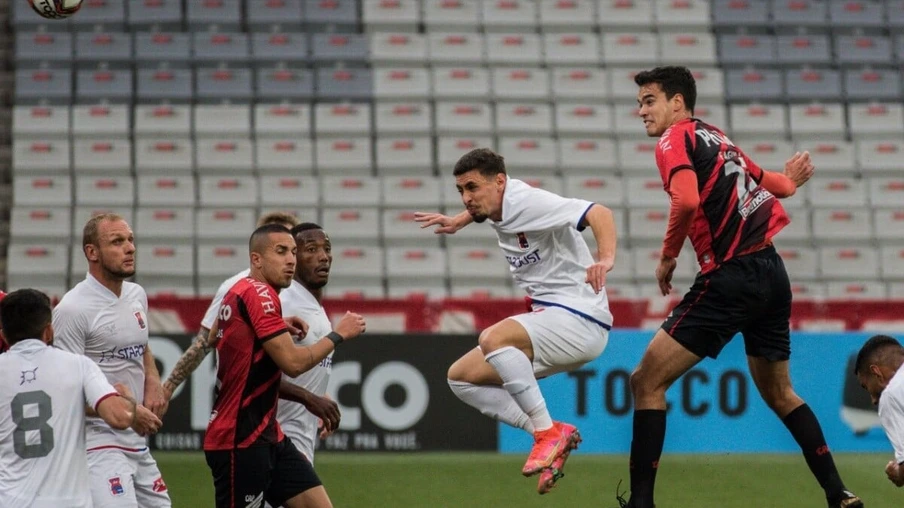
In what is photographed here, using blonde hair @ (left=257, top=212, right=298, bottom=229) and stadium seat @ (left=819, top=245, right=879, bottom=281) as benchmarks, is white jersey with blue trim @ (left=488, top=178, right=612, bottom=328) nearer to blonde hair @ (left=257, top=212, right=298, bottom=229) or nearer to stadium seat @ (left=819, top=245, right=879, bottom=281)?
blonde hair @ (left=257, top=212, right=298, bottom=229)

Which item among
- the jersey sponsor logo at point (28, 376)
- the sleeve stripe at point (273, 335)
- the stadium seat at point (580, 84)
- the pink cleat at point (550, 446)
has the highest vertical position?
the stadium seat at point (580, 84)

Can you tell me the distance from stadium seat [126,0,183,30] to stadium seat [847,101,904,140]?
950 centimetres

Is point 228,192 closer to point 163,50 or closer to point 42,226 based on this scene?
point 42,226

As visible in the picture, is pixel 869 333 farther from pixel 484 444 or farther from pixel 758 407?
pixel 484 444

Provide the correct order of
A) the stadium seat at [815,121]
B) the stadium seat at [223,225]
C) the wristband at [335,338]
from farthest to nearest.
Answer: the stadium seat at [815,121] → the stadium seat at [223,225] → the wristband at [335,338]

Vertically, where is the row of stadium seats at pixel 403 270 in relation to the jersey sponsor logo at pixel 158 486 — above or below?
above

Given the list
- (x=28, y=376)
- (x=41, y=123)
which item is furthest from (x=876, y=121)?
(x=28, y=376)

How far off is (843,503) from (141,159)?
38.4 feet

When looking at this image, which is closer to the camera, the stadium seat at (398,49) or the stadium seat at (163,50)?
the stadium seat at (163,50)

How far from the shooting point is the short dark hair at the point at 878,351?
6.25m

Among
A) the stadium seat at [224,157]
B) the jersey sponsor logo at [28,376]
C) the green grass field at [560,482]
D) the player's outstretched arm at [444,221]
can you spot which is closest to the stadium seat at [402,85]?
the stadium seat at [224,157]

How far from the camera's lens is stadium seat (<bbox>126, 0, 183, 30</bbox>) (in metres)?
17.6

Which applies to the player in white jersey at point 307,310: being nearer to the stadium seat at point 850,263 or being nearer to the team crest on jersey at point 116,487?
the team crest on jersey at point 116,487

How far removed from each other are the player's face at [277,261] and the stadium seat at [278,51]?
11507 mm
